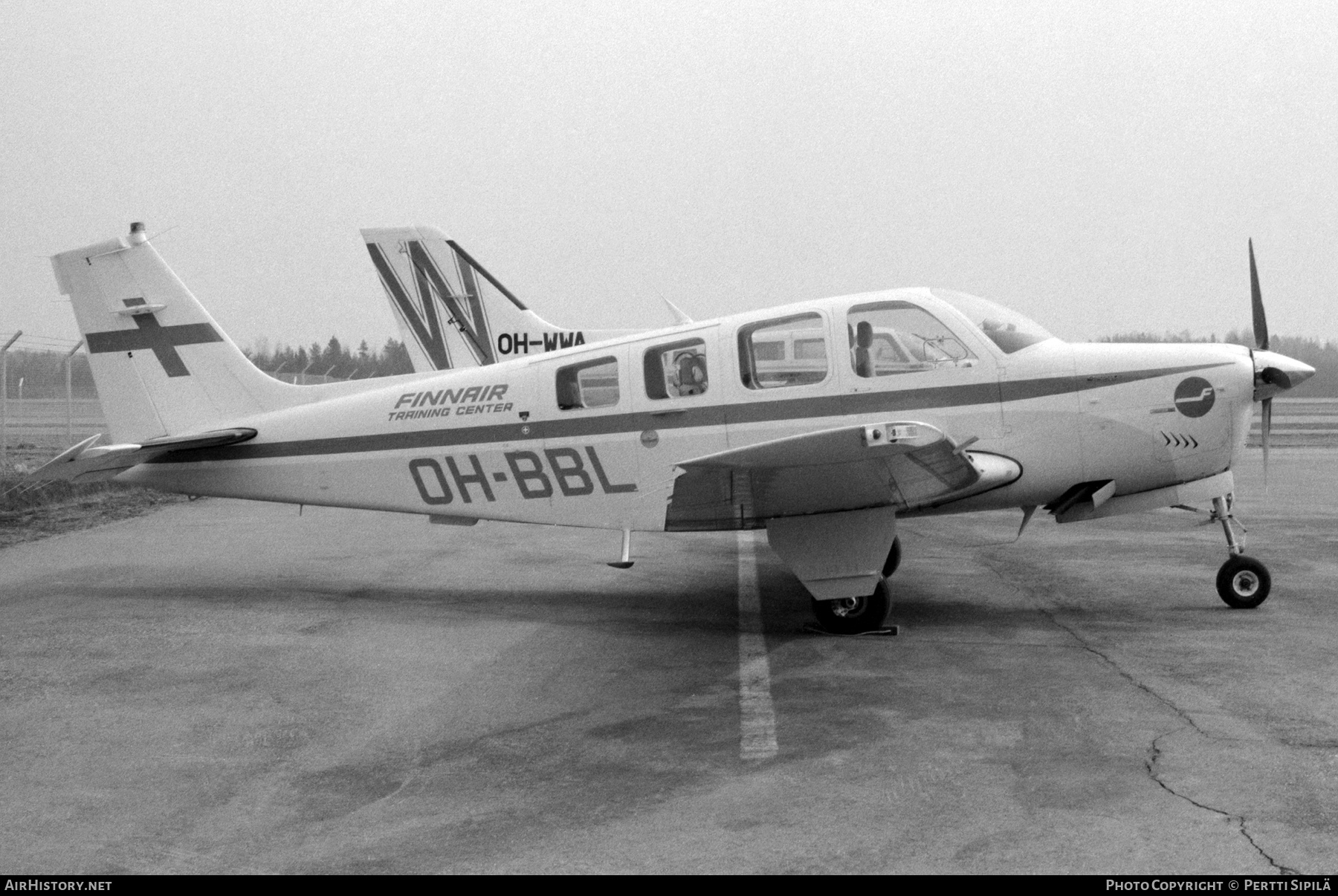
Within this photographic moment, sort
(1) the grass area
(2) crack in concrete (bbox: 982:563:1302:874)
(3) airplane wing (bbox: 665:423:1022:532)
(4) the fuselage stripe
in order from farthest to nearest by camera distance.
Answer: (1) the grass area → (4) the fuselage stripe → (3) airplane wing (bbox: 665:423:1022:532) → (2) crack in concrete (bbox: 982:563:1302:874)

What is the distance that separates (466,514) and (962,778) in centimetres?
551

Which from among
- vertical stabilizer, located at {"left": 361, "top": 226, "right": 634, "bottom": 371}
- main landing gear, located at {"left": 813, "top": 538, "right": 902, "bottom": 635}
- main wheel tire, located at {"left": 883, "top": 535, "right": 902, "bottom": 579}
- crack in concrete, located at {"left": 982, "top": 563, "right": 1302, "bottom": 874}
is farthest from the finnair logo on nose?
vertical stabilizer, located at {"left": 361, "top": 226, "right": 634, "bottom": 371}

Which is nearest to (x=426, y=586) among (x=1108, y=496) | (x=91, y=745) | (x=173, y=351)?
(x=173, y=351)

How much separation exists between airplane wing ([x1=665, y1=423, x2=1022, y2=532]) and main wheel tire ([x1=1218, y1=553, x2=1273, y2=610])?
1.87 metres

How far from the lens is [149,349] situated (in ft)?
35.2

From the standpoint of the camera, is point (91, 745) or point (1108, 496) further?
point (1108, 496)

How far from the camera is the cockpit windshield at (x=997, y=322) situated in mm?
8789

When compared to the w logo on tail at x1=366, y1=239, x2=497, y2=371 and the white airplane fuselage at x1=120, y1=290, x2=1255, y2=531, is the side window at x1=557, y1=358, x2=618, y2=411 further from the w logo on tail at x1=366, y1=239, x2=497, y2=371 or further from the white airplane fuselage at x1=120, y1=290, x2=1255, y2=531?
the w logo on tail at x1=366, y1=239, x2=497, y2=371

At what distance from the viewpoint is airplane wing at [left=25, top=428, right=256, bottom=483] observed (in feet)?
32.9

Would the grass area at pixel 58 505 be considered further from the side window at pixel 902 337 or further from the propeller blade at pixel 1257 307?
the propeller blade at pixel 1257 307

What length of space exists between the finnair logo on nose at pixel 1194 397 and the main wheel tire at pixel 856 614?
8.26ft

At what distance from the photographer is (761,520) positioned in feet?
29.1

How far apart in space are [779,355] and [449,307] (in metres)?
10.1
